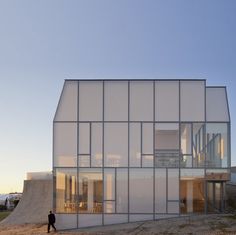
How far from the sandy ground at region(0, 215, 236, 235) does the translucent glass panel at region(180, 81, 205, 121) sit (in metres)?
5.90

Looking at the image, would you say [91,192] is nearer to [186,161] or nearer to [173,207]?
[173,207]

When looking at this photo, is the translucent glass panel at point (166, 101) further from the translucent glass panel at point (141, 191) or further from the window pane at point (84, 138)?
the window pane at point (84, 138)

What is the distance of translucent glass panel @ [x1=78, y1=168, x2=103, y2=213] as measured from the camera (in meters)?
30.9

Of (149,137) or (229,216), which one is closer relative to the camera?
(229,216)

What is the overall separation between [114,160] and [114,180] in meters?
1.17

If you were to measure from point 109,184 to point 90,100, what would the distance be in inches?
203

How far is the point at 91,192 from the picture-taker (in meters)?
30.9

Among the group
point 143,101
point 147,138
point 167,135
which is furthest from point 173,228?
point 143,101

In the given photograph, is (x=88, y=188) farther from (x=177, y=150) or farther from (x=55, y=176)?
(x=177, y=150)

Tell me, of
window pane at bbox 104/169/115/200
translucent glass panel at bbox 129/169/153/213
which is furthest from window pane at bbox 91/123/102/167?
translucent glass panel at bbox 129/169/153/213

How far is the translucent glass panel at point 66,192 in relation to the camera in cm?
3095

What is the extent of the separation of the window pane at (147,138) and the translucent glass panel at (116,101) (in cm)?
128

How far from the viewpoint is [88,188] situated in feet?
102

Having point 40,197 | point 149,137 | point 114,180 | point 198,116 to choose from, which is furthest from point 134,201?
point 40,197
